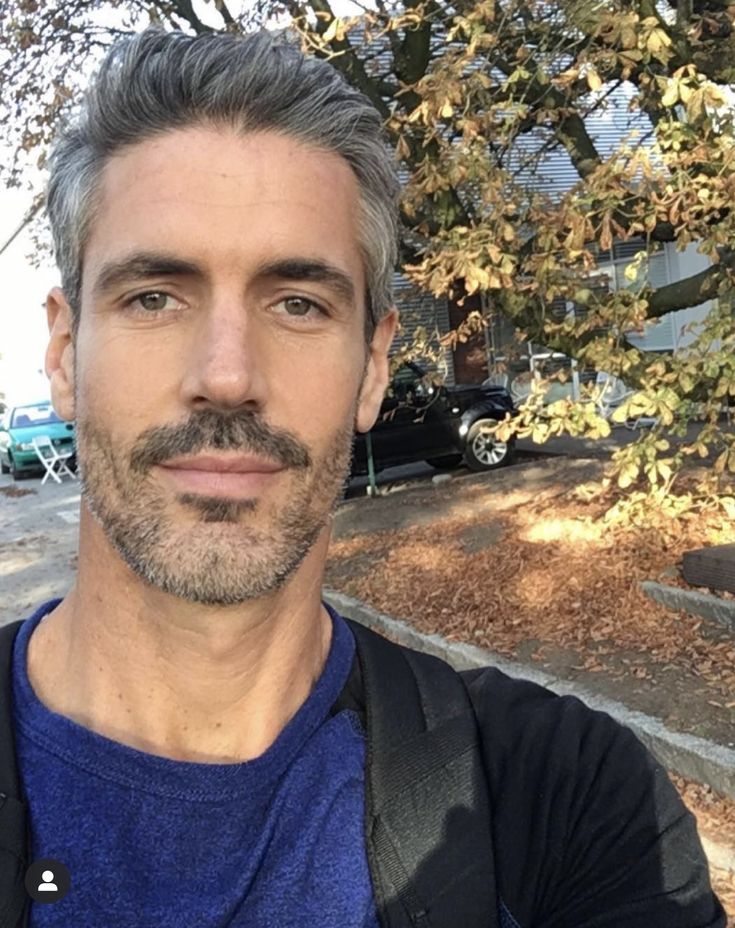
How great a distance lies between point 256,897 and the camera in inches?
52.2

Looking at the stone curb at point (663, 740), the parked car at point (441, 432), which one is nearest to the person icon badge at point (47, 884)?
the stone curb at point (663, 740)

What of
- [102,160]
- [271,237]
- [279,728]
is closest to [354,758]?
[279,728]

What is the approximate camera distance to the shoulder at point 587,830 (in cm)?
138

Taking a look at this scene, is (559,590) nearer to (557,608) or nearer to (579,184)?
(557,608)

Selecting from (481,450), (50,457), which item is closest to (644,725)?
(481,450)

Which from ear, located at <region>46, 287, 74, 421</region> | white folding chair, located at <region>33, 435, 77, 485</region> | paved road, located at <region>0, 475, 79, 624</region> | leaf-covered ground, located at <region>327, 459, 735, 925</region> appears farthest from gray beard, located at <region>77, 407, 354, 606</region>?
white folding chair, located at <region>33, 435, 77, 485</region>

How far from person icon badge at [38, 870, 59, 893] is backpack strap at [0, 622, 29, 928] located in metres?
0.03

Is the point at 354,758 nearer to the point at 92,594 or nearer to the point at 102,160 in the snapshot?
the point at 92,594

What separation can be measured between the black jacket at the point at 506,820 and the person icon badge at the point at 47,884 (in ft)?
0.13

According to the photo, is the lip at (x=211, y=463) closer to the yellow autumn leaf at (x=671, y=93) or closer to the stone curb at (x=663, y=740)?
the stone curb at (x=663, y=740)

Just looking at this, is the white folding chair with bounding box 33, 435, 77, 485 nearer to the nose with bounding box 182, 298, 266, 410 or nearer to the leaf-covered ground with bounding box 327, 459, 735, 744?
the leaf-covered ground with bounding box 327, 459, 735, 744

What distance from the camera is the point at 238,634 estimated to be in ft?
5.05

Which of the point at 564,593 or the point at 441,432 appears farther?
the point at 441,432

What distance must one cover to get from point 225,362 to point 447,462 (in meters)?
12.8
